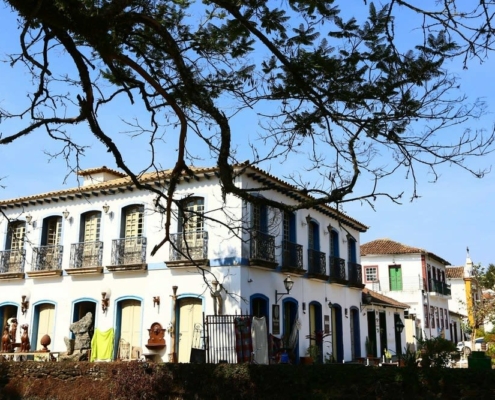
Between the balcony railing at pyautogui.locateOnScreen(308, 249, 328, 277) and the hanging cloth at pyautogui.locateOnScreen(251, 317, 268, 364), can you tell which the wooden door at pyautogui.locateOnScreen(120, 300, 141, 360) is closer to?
the hanging cloth at pyautogui.locateOnScreen(251, 317, 268, 364)

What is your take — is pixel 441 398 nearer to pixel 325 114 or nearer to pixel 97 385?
pixel 325 114

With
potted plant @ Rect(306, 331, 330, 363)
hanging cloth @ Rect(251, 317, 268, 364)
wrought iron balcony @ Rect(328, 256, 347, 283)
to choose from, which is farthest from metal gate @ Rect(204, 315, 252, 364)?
wrought iron balcony @ Rect(328, 256, 347, 283)

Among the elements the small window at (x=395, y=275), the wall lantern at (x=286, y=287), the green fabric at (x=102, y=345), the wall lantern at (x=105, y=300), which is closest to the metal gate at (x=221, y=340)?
the wall lantern at (x=286, y=287)

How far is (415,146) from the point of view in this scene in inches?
233

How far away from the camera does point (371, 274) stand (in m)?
36.9

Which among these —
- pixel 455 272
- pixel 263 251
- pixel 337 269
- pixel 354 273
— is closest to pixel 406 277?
pixel 354 273

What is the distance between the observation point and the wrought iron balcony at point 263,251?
18219 millimetres

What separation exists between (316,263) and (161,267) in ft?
21.1

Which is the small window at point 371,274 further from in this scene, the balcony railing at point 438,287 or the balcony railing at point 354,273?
the balcony railing at point 354,273

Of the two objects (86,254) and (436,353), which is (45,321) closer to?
(86,254)

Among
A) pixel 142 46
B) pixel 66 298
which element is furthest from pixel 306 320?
pixel 142 46

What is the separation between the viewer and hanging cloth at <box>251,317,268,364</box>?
15.6m

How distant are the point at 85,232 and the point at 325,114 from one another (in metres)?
17.2

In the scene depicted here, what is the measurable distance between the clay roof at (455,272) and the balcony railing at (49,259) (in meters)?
39.4
